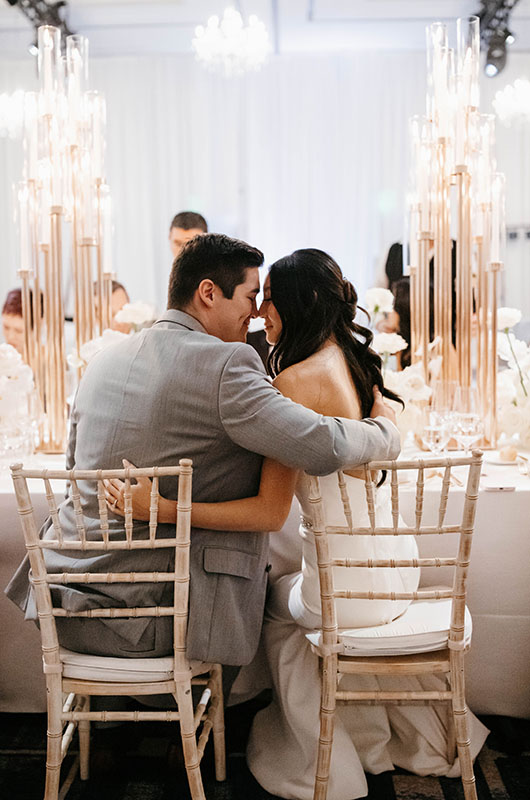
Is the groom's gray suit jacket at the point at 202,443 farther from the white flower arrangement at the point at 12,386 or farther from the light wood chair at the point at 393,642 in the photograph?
the white flower arrangement at the point at 12,386

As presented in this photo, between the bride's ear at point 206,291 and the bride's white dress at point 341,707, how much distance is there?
0.49 m

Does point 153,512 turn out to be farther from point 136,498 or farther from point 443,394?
point 443,394

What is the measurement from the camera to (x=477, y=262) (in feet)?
9.78

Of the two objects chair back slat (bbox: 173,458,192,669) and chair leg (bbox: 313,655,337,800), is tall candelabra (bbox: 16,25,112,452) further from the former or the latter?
chair leg (bbox: 313,655,337,800)

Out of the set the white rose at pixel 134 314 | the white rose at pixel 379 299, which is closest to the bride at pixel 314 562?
the white rose at pixel 379 299

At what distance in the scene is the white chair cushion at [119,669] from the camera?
5.64 feet

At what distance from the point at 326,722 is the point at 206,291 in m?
1.04

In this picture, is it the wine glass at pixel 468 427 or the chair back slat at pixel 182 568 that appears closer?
the chair back slat at pixel 182 568

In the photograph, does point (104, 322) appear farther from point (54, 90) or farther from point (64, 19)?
point (64, 19)

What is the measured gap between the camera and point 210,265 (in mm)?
1889

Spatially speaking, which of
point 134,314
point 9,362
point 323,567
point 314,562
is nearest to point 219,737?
point 314,562

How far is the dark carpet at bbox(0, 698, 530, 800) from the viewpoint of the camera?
6.70 feet

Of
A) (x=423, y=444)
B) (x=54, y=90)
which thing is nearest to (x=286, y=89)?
(x=54, y=90)

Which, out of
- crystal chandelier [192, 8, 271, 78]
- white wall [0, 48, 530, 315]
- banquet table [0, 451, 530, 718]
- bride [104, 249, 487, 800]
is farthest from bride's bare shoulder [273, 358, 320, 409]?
white wall [0, 48, 530, 315]
